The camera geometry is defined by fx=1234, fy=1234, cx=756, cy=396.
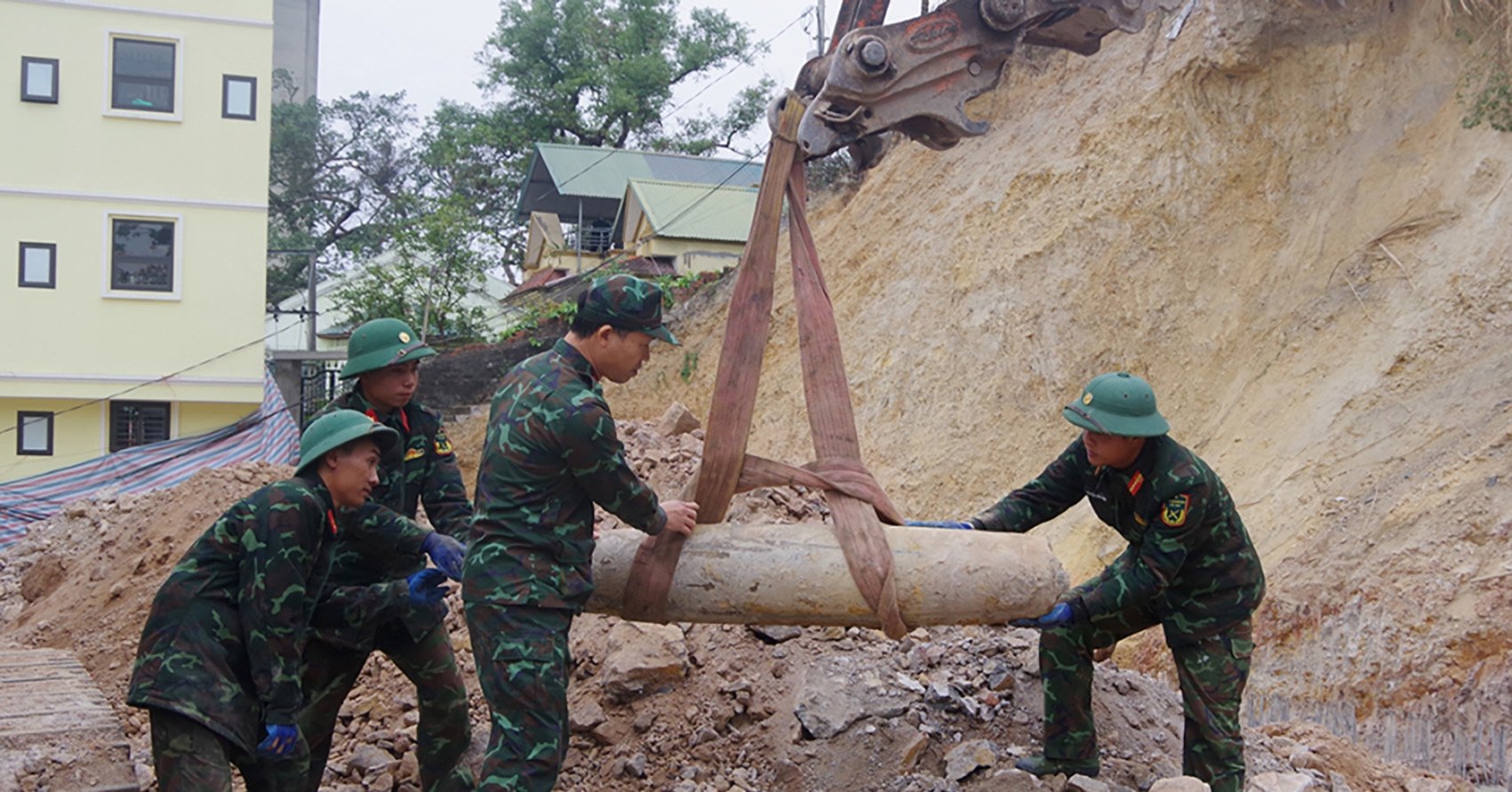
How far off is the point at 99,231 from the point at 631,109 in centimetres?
1384

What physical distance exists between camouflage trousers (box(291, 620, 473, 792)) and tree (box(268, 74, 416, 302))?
2431cm

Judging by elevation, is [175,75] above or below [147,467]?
above

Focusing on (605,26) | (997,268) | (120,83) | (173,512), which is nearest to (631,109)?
(605,26)

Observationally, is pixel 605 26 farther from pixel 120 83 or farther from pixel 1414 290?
pixel 1414 290

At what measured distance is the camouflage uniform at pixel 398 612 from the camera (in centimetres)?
452

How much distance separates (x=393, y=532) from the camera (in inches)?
179

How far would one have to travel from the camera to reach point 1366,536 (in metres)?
6.96

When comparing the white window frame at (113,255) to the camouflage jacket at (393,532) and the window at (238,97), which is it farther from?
the camouflage jacket at (393,532)

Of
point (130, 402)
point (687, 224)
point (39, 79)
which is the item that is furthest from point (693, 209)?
point (39, 79)

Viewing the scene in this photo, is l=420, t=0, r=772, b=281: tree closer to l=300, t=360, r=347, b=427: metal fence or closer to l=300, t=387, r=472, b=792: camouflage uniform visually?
l=300, t=360, r=347, b=427: metal fence

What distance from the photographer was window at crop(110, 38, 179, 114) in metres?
15.2

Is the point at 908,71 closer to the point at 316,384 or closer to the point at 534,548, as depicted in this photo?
the point at 534,548

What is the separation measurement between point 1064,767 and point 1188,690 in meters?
0.59

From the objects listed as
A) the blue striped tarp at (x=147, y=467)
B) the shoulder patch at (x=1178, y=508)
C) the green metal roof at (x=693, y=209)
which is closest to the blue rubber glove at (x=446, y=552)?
the shoulder patch at (x=1178, y=508)
